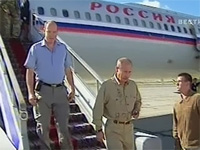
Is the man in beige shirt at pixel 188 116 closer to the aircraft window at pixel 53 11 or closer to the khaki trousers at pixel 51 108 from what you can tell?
the khaki trousers at pixel 51 108

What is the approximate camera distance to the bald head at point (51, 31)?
16.1 feet

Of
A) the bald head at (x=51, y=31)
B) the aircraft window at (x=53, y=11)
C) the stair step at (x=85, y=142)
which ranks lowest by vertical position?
the stair step at (x=85, y=142)

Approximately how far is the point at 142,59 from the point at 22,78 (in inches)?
325

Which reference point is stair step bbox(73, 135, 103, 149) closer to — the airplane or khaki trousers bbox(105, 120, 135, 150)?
khaki trousers bbox(105, 120, 135, 150)

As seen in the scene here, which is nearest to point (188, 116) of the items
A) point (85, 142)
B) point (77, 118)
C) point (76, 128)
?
point (85, 142)

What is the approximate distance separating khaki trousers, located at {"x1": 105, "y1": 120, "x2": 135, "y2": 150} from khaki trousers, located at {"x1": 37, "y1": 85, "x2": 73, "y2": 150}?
646 millimetres

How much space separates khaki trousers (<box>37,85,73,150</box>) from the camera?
16.1 feet

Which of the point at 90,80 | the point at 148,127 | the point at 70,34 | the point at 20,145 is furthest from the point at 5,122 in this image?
the point at 90,80

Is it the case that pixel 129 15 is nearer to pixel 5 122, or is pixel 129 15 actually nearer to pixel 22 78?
pixel 22 78

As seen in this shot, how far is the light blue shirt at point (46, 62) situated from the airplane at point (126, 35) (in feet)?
23.4

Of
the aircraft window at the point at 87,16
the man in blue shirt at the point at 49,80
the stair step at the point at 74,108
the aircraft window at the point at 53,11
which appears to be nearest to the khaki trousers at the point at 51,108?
the man in blue shirt at the point at 49,80

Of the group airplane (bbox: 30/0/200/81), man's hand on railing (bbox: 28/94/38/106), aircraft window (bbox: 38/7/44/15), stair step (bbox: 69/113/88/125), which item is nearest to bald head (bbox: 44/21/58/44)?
man's hand on railing (bbox: 28/94/38/106)

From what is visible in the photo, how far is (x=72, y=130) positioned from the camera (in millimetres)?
6113

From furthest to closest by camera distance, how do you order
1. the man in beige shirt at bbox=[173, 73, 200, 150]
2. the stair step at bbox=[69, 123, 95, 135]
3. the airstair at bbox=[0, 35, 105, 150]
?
1. the stair step at bbox=[69, 123, 95, 135]
2. the airstair at bbox=[0, 35, 105, 150]
3. the man in beige shirt at bbox=[173, 73, 200, 150]
